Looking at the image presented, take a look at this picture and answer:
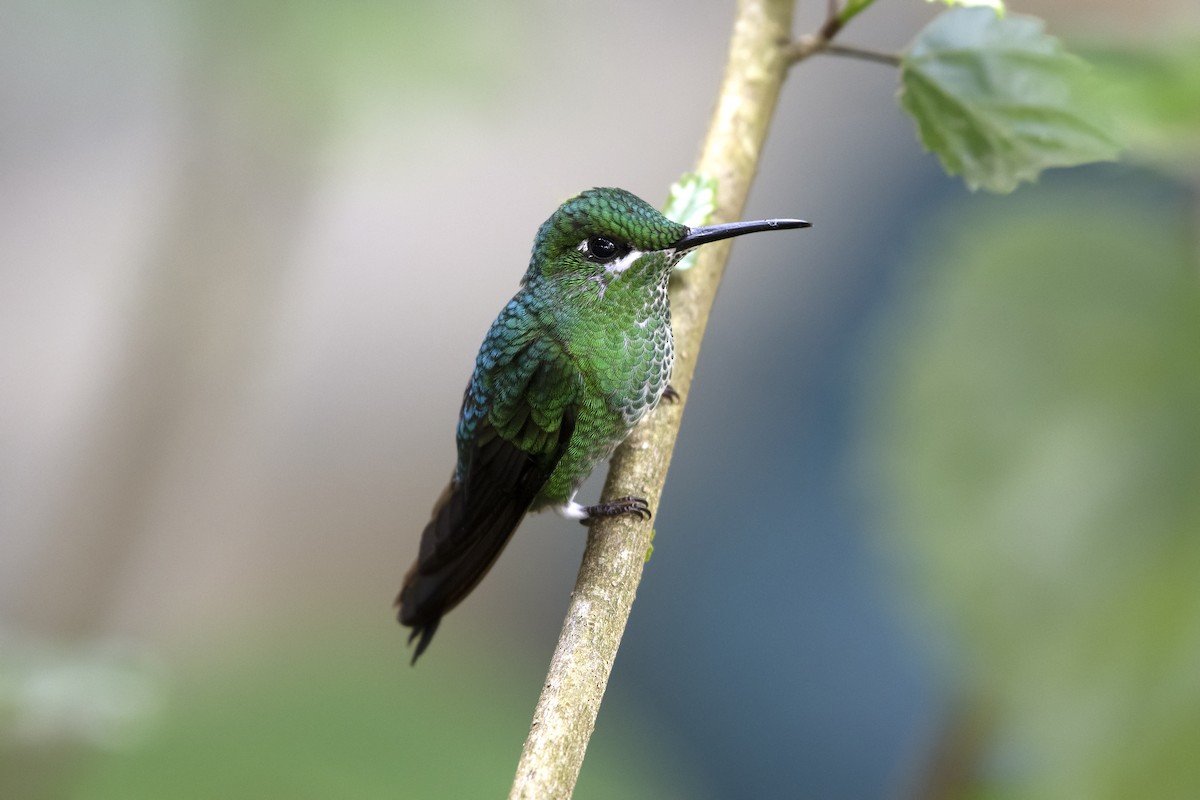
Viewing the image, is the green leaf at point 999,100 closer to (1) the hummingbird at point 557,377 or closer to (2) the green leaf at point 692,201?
(2) the green leaf at point 692,201

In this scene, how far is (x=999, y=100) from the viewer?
1.83 meters

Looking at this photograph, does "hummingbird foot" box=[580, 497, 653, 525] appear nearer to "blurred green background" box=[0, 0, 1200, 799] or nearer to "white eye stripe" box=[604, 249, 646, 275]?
"white eye stripe" box=[604, 249, 646, 275]

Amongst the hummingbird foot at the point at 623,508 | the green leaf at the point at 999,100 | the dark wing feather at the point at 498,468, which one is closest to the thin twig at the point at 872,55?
the green leaf at the point at 999,100

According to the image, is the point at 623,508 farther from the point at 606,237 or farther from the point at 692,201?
the point at 692,201

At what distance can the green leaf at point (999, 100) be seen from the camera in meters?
1.76

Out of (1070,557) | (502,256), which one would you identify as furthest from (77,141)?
(1070,557)

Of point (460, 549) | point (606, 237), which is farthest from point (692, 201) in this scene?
point (460, 549)

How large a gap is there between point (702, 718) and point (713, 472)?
969mm

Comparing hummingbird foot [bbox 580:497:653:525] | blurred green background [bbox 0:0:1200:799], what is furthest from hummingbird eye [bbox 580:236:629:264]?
blurred green background [bbox 0:0:1200:799]

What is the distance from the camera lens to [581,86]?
472 centimetres

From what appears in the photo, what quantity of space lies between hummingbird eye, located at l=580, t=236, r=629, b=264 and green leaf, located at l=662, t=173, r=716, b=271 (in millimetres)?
139

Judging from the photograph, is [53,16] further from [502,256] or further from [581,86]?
[502,256]

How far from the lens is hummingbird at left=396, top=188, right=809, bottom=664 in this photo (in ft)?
5.75

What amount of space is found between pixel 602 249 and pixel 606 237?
21 millimetres
